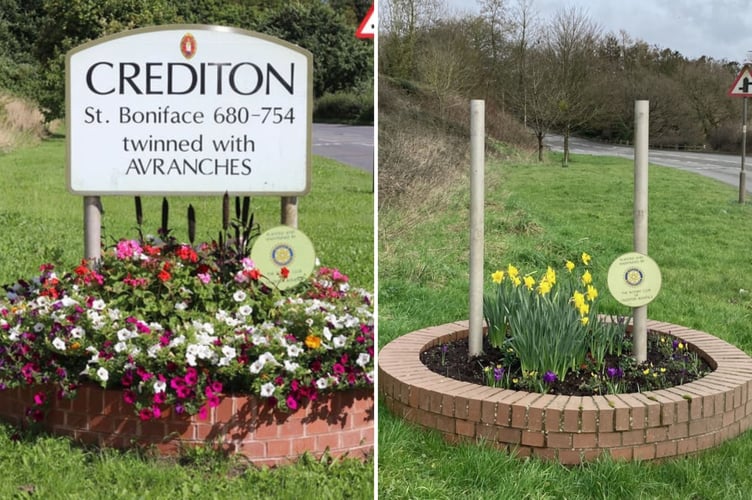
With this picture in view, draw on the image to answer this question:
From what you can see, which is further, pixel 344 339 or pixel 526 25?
pixel 526 25

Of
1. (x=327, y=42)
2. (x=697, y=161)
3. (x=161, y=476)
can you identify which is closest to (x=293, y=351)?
(x=161, y=476)

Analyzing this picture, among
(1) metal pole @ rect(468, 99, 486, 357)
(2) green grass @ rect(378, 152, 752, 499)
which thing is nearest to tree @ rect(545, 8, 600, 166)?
(2) green grass @ rect(378, 152, 752, 499)

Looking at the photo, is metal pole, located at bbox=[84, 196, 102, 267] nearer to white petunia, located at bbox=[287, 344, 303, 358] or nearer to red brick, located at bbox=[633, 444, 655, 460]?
white petunia, located at bbox=[287, 344, 303, 358]

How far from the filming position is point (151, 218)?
7500 mm

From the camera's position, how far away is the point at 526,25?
9.72 meters

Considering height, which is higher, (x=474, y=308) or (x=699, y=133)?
(x=699, y=133)

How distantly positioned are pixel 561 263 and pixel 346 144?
7.75 metres

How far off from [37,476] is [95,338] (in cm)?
49

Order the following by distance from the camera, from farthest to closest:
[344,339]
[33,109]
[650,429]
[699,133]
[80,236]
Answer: [33,109], [699,133], [80,236], [344,339], [650,429]

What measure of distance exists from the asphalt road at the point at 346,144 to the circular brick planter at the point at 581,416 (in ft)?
26.3

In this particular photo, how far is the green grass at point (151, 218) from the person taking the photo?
598 centimetres

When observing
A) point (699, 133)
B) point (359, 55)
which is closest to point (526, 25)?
point (699, 133)

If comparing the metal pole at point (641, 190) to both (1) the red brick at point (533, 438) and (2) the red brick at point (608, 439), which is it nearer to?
(2) the red brick at point (608, 439)

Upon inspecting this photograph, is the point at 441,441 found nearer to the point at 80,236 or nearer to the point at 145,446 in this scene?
the point at 145,446
